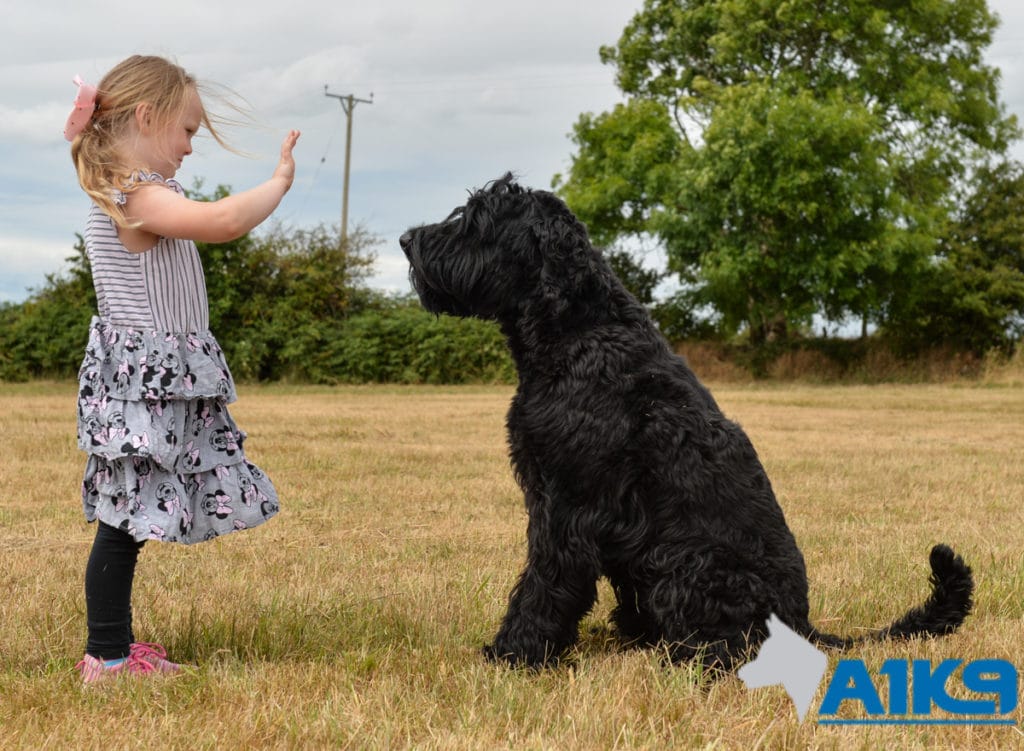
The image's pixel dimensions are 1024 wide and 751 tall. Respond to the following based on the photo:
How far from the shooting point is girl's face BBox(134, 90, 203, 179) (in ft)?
11.8

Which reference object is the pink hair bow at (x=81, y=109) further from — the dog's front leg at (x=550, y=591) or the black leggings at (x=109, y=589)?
the dog's front leg at (x=550, y=591)

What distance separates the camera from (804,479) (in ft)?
29.8

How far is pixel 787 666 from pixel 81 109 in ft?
9.73

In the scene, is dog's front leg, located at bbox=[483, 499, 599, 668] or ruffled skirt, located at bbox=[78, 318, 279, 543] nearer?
ruffled skirt, located at bbox=[78, 318, 279, 543]

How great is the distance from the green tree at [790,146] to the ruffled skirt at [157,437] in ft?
82.7

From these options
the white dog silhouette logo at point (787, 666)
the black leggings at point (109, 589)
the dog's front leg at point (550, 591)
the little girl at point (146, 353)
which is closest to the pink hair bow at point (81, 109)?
the little girl at point (146, 353)

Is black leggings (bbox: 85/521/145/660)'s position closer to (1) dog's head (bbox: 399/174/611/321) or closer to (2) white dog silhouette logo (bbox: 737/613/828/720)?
(1) dog's head (bbox: 399/174/611/321)

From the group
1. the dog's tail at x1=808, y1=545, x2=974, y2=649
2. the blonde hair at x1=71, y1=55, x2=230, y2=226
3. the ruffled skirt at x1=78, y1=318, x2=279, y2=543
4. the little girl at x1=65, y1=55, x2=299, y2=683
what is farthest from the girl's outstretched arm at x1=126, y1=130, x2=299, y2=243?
the dog's tail at x1=808, y1=545, x2=974, y2=649

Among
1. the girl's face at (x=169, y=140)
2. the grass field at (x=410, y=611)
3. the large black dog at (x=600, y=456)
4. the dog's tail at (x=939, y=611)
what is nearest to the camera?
the grass field at (x=410, y=611)

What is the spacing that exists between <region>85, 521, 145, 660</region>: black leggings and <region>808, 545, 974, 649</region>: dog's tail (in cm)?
242

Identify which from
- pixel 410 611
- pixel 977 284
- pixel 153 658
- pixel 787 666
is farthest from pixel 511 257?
pixel 977 284

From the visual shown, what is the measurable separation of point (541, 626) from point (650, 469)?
67 cm

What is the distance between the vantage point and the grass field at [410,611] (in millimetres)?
3033

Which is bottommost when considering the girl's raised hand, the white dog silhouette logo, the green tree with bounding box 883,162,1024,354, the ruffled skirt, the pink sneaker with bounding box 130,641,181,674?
the pink sneaker with bounding box 130,641,181,674
